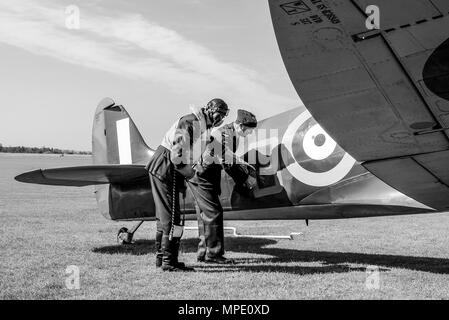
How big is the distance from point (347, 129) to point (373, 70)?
64 cm

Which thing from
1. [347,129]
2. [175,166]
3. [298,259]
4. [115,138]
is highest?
[115,138]

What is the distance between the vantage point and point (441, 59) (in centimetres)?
308

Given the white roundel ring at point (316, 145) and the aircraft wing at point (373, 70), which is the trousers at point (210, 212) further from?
the aircraft wing at point (373, 70)

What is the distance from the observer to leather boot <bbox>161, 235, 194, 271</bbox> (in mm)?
5645

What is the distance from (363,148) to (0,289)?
3.54 m

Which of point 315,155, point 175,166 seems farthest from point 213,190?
point 315,155

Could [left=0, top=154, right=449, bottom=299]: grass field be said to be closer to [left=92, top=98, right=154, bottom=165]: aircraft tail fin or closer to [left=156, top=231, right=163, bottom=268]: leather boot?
[left=156, top=231, right=163, bottom=268]: leather boot

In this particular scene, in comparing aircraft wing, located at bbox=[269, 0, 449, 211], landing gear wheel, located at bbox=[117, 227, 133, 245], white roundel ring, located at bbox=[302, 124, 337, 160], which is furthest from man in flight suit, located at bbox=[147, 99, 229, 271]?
landing gear wheel, located at bbox=[117, 227, 133, 245]

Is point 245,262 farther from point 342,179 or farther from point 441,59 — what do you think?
point 441,59

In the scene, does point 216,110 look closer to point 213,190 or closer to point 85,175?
point 213,190

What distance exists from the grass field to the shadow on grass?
1 centimetres

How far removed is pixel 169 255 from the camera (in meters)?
5.65

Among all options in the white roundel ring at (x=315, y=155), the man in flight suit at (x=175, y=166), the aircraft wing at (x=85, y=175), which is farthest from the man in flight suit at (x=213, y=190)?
the aircraft wing at (x=85, y=175)
